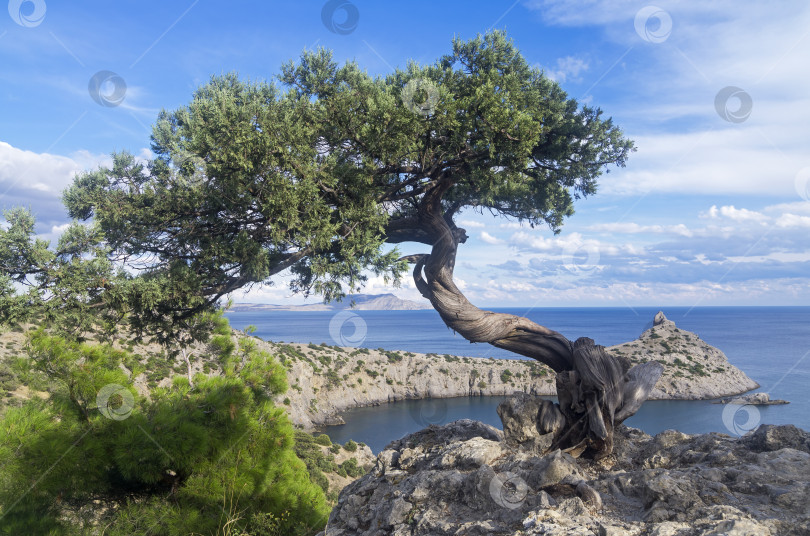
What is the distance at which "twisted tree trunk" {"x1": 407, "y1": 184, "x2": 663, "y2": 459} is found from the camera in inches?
366

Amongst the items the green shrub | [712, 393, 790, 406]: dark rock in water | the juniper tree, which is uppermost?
the juniper tree

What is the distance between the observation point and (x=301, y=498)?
9555 mm

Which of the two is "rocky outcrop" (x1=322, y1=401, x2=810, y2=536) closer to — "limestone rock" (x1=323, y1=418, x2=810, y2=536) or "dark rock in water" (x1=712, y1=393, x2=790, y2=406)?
"limestone rock" (x1=323, y1=418, x2=810, y2=536)

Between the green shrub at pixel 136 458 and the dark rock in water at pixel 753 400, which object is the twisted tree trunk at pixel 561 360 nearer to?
the green shrub at pixel 136 458

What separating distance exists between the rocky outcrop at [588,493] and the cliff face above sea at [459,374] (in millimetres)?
73082

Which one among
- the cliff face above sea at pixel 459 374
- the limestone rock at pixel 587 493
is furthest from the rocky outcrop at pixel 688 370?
the limestone rock at pixel 587 493

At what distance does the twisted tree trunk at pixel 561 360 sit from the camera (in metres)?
9.30

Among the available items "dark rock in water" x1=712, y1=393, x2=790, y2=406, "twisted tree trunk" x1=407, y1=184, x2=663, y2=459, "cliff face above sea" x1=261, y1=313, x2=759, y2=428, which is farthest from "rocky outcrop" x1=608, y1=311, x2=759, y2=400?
"twisted tree trunk" x1=407, y1=184, x2=663, y2=459

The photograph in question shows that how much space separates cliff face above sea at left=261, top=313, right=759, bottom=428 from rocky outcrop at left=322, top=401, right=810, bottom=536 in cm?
7308

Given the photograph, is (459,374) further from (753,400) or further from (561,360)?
(561,360)

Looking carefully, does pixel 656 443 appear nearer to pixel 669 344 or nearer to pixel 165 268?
pixel 165 268

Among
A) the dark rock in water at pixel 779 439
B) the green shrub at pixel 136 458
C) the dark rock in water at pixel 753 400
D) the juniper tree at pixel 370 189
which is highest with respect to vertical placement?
the juniper tree at pixel 370 189

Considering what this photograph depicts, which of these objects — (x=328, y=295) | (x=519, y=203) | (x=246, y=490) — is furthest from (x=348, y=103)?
(x=246, y=490)

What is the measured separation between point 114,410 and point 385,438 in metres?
66.9
